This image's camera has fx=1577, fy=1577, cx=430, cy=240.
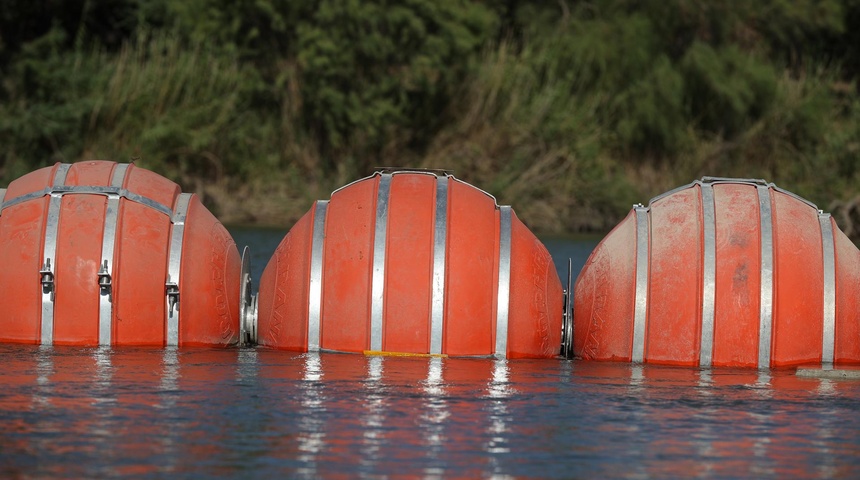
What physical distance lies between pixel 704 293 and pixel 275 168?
20.7 m

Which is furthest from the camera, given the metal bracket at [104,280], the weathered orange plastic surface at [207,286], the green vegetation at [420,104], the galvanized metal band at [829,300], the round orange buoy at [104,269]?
the green vegetation at [420,104]

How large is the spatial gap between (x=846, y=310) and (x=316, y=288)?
10.4 ft

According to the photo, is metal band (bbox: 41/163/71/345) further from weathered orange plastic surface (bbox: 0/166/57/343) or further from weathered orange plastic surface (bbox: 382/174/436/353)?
weathered orange plastic surface (bbox: 382/174/436/353)

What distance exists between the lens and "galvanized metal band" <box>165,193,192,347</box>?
958 centimetres

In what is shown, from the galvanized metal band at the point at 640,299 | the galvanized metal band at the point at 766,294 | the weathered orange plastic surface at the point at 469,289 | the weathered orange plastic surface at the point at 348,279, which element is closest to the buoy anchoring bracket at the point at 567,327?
the galvanized metal band at the point at 640,299

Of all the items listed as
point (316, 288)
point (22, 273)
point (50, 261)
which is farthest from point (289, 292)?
point (22, 273)

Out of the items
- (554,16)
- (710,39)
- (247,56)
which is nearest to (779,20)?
(710,39)

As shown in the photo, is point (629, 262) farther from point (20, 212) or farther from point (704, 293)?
point (20, 212)

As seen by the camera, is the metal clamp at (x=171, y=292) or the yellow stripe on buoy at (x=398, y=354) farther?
the metal clamp at (x=171, y=292)

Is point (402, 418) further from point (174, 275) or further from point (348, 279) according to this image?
point (174, 275)

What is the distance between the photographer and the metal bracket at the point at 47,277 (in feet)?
30.9

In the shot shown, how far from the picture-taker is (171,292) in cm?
955

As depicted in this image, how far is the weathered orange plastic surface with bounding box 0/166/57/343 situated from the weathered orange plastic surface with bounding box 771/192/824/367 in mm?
4411

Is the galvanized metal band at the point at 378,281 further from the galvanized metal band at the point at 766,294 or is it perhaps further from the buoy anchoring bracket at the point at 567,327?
the galvanized metal band at the point at 766,294
